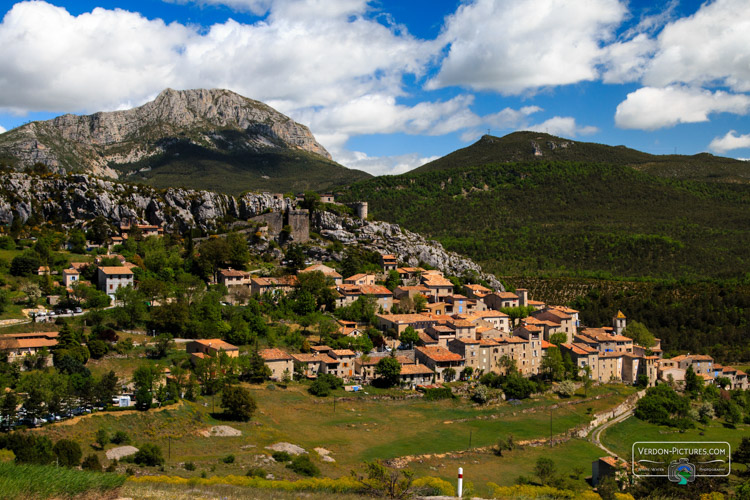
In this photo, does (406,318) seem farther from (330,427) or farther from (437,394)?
(330,427)

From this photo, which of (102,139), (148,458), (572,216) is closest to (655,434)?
(148,458)

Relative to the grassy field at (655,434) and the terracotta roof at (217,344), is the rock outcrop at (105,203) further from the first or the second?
the grassy field at (655,434)

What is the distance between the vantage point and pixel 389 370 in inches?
1989

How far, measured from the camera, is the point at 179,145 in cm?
17925

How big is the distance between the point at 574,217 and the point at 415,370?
102657 mm

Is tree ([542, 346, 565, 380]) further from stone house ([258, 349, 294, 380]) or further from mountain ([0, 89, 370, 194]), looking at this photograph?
mountain ([0, 89, 370, 194])

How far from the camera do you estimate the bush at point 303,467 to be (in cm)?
3219

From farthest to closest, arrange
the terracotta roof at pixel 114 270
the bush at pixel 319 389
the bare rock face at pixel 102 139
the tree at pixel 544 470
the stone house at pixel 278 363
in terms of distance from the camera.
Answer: the bare rock face at pixel 102 139 < the terracotta roof at pixel 114 270 < the stone house at pixel 278 363 < the bush at pixel 319 389 < the tree at pixel 544 470

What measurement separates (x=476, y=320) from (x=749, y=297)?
5449cm

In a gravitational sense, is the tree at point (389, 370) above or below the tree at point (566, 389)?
above

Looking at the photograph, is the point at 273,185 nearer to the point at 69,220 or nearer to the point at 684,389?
the point at 69,220

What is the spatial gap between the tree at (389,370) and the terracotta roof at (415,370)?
0.89m

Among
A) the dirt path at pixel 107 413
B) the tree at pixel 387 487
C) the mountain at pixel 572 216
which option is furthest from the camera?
the mountain at pixel 572 216

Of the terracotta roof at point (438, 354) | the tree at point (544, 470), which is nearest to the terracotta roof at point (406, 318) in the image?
the terracotta roof at point (438, 354)
